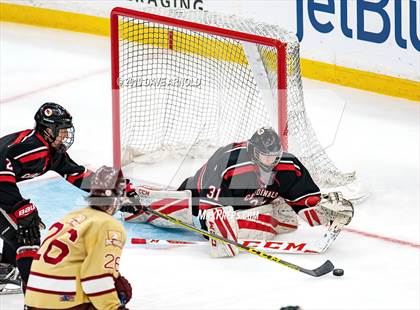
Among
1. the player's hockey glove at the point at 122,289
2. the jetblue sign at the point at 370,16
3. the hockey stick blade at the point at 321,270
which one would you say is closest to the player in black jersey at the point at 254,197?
the hockey stick blade at the point at 321,270

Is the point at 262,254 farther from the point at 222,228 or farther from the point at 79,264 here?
the point at 79,264

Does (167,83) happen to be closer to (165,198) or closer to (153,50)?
(153,50)

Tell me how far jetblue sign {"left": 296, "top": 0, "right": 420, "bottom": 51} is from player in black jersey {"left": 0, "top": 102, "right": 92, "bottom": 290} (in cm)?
295

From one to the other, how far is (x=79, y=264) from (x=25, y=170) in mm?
1082

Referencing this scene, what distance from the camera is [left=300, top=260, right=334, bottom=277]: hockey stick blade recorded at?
557 centimetres

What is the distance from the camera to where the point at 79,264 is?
4289mm

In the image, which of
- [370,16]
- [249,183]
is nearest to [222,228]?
[249,183]

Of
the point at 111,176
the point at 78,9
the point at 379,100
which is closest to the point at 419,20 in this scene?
the point at 379,100

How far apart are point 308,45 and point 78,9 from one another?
2.06 metres

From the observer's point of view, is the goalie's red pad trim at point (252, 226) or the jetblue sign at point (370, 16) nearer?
the goalie's red pad trim at point (252, 226)

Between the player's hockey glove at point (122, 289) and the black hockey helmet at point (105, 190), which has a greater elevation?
the black hockey helmet at point (105, 190)

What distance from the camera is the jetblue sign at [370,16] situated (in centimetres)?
768

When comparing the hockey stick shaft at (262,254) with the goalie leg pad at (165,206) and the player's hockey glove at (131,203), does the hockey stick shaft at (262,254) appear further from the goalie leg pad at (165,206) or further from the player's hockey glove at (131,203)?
the goalie leg pad at (165,206)

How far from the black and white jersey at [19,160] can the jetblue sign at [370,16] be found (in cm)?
298
